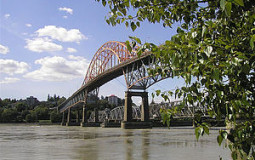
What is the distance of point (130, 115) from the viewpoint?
7506cm

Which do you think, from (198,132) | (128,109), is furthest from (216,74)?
(128,109)

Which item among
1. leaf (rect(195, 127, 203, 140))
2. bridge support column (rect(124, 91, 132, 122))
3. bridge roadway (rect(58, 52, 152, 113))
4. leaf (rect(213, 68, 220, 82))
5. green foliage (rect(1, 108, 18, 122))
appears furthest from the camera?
green foliage (rect(1, 108, 18, 122))

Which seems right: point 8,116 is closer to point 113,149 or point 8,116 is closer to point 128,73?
point 128,73

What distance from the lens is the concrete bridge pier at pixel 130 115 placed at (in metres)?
72.9

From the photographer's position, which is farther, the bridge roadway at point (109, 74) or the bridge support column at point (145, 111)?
Result: the bridge support column at point (145, 111)

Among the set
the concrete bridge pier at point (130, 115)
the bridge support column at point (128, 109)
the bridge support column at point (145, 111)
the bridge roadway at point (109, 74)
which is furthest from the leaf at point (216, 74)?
the bridge support column at point (145, 111)

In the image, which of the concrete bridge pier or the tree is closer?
the tree

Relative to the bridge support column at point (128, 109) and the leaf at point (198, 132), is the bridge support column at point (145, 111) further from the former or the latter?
the leaf at point (198, 132)

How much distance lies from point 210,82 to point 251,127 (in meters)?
0.76

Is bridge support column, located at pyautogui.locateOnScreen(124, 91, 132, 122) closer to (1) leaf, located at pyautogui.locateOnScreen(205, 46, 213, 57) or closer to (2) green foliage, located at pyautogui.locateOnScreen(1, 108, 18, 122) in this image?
(1) leaf, located at pyautogui.locateOnScreen(205, 46, 213, 57)

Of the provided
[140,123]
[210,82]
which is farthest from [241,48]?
[140,123]

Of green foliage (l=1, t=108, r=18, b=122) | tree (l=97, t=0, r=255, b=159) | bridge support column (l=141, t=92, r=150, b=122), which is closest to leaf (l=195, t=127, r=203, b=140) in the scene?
tree (l=97, t=0, r=255, b=159)

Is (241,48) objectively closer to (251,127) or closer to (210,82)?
(210,82)

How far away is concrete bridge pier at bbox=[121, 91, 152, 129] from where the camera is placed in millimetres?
72875
